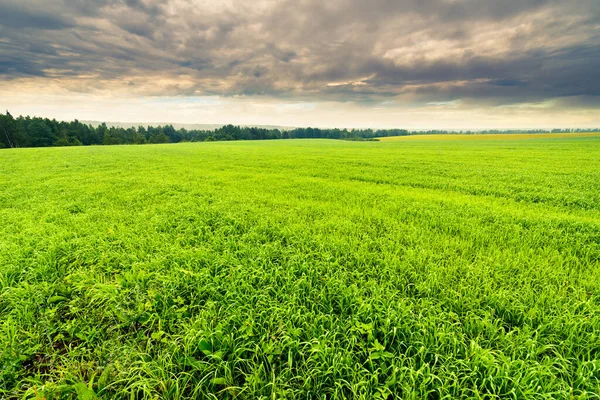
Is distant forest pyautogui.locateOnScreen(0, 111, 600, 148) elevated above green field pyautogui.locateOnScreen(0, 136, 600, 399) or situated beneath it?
elevated above

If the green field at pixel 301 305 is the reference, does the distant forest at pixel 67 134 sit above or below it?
above

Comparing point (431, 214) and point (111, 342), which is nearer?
point (111, 342)

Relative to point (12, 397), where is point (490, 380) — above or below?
above

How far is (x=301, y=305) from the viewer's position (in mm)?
3355

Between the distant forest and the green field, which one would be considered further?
the distant forest

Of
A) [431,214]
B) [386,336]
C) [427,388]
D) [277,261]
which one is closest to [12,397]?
[277,261]

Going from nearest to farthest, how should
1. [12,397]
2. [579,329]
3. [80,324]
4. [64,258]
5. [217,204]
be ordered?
[12,397] → [579,329] → [80,324] → [64,258] → [217,204]

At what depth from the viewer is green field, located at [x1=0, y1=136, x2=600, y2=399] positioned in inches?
93.7

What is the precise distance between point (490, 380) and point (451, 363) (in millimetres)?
316

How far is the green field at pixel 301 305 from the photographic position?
7.80 ft

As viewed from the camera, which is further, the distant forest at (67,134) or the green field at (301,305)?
the distant forest at (67,134)

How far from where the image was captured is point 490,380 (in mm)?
2234

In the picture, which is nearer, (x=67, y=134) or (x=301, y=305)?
(x=301, y=305)

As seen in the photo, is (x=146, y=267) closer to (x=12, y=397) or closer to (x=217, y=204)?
(x=12, y=397)
